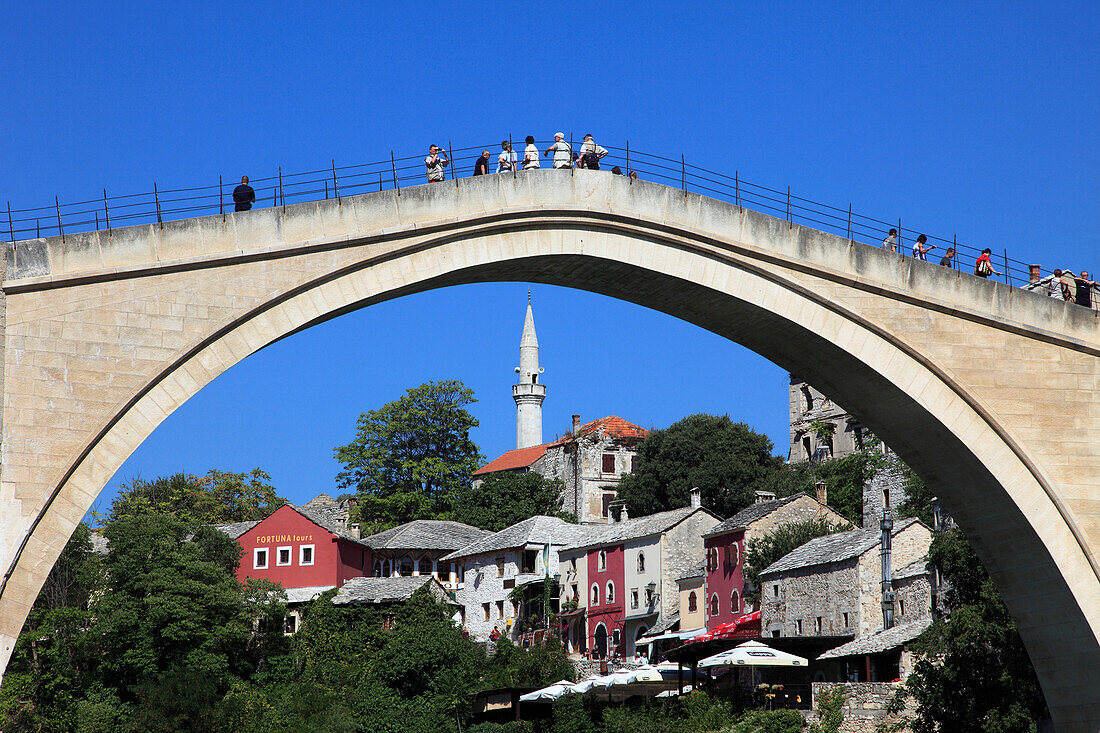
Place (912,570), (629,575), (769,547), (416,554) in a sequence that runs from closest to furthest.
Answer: (912,570) < (769,547) < (629,575) < (416,554)

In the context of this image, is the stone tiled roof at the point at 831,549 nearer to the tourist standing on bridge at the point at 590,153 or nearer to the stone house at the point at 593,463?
the tourist standing on bridge at the point at 590,153

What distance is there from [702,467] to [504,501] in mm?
13201

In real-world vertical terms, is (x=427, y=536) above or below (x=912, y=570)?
above

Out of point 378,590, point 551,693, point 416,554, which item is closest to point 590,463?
point 416,554

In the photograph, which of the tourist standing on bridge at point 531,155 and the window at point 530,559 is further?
the window at point 530,559

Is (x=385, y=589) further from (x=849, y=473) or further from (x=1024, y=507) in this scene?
(x=1024, y=507)

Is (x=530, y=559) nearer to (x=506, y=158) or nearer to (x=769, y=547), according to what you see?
(x=769, y=547)

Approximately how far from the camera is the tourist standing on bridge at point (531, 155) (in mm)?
18812

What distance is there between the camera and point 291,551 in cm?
5872

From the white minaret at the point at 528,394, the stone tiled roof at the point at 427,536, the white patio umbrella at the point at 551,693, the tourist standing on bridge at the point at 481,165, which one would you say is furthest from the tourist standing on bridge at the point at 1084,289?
the white minaret at the point at 528,394

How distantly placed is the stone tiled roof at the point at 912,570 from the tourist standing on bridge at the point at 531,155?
2145 cm

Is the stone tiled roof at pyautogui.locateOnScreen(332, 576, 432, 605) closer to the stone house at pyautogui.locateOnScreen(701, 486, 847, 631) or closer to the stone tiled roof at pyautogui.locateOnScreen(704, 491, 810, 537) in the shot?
the stone house at pyautogui.locateOnScreen(701, 486, 847, 631)

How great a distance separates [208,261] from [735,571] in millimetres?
34445

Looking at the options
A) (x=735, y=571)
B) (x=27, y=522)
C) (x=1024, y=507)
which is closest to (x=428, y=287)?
(x=27, y=522)
